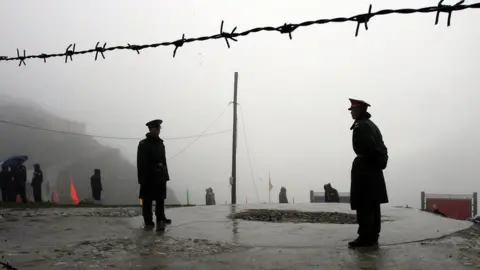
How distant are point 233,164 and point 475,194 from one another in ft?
44.9

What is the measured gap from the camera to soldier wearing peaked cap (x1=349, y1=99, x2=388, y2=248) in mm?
5141

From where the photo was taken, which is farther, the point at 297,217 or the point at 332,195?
the point at 332,195

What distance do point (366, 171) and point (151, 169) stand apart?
400 centimetres

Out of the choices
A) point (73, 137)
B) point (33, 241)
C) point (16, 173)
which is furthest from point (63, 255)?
point (73, 137)

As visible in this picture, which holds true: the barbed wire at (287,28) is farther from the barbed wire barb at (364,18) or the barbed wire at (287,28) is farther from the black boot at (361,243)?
the black boot at (361,243)

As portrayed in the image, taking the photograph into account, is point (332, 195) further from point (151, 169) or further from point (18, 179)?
point (18, 179)

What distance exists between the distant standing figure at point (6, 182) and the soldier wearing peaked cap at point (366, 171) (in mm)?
16336

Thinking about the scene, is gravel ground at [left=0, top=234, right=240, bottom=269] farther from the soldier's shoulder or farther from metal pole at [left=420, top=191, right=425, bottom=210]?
metal pole at [left=420, top=191, right=425, bottom=210]

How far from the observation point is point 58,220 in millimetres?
8375

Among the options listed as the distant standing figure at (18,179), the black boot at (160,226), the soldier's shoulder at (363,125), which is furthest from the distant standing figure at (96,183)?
the soldier's shoulder at (363,125)

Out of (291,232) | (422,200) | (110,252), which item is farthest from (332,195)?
(110,252)

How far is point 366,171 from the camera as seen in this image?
17.1ft

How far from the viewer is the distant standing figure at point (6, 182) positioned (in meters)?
17.0

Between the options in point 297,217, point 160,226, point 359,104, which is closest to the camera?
point 359,104
